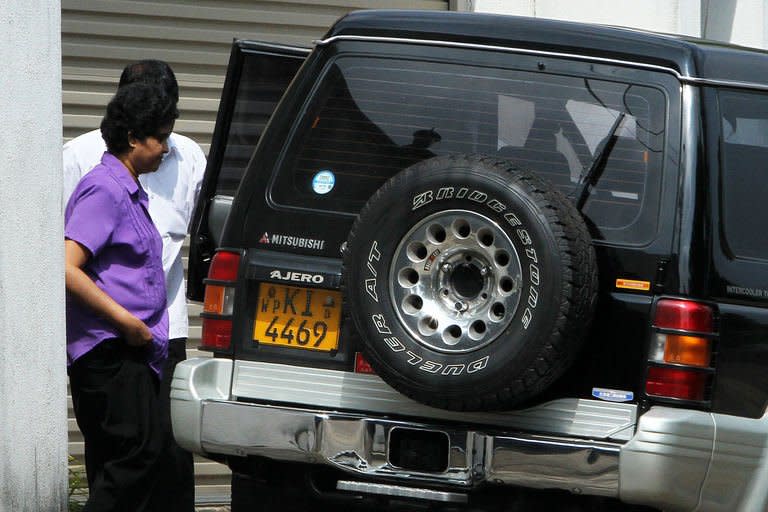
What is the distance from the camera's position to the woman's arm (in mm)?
5094

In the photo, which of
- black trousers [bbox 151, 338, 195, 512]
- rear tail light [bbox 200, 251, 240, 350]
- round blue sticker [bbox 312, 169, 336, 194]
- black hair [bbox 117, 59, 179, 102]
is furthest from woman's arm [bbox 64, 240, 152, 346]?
black hair [bbox 117, 59, 179, 102]

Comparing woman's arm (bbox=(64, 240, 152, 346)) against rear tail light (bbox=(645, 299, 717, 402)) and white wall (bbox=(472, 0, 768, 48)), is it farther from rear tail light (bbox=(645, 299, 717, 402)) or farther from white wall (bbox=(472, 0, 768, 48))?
white wall (bbox=(472, 0, 768, 48))

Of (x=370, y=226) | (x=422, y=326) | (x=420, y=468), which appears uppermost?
(x=370, y=226)

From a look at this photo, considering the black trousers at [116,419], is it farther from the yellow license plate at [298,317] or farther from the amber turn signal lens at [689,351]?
the amber turn signal lens at [689,351]

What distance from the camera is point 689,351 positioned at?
443 centimetres

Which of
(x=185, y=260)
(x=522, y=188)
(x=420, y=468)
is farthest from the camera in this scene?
(x=185, y=260)

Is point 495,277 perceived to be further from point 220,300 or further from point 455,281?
point 220,300

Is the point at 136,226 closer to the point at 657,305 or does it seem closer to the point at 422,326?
the point at 422,326

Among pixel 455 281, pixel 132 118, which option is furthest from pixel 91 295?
pixel 455 281

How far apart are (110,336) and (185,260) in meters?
2.95

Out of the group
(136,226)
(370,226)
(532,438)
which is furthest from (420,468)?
(136,226)

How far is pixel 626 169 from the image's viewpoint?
4.63 metres

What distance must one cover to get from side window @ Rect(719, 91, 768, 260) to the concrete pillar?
2257 mm

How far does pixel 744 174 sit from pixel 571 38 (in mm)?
710
